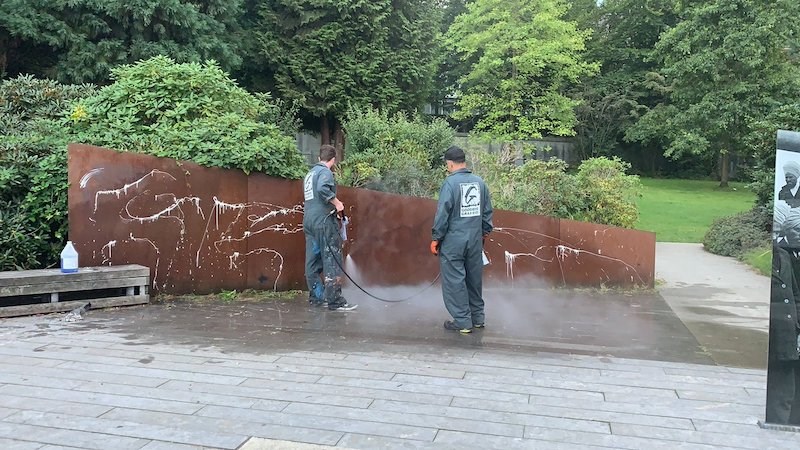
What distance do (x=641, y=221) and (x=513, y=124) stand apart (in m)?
11.1

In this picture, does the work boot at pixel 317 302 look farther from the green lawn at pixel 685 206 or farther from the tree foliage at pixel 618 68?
the tree foliage at pixel 618 68

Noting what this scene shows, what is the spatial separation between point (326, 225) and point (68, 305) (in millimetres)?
2666

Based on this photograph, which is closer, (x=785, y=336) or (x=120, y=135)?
(x=785, y=336)

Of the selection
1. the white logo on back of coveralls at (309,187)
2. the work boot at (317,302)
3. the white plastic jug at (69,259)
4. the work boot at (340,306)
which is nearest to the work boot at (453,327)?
the work boot at (340,306)

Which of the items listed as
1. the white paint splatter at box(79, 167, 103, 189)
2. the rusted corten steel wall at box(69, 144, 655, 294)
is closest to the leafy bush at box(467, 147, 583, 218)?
the rusted corten steel wall at box(69, 144, 655, 294)

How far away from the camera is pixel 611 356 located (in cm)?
527

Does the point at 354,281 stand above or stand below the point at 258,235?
below

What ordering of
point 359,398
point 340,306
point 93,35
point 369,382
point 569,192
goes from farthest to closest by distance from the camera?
point 93,35 → point 569,192 → point 340,306 → point 369,382 → point 359,398

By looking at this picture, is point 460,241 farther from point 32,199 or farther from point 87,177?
point 32,199

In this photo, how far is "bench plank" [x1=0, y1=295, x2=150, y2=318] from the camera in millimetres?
6133

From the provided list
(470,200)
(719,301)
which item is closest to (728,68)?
(719,301)

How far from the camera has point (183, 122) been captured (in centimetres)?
796

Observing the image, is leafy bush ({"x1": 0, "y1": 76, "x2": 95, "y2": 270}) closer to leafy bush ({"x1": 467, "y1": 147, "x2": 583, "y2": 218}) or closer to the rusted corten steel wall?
the rusted corten steel wall

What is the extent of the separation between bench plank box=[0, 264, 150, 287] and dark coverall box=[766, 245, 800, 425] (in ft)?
19.1
